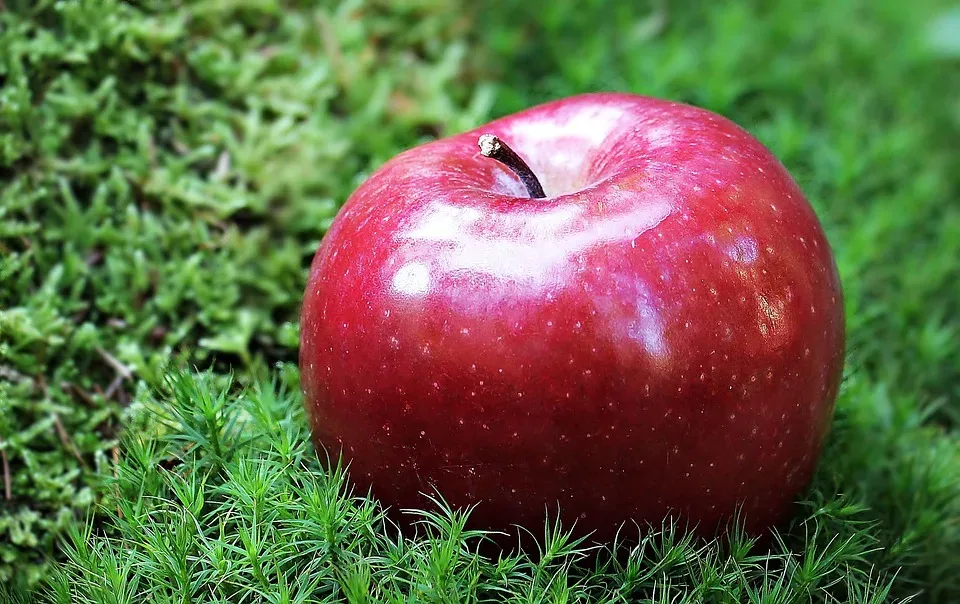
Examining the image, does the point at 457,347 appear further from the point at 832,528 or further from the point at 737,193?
the point at 832,528

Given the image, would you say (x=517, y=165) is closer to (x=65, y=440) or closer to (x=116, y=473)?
(x=116, y=473)

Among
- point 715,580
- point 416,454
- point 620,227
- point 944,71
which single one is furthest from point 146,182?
point 944,71

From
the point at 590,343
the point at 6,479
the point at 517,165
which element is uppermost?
the point at 517,165

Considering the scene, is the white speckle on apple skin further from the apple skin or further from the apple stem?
the apple stem

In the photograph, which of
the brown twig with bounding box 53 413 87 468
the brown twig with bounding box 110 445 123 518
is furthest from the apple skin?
the brown twig with bounding box 53 413 87 468

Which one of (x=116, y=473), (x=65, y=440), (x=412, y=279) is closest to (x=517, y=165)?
(x=412, y=279)
